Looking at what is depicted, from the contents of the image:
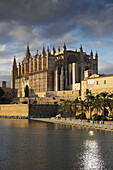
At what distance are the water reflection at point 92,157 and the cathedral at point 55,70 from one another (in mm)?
51680

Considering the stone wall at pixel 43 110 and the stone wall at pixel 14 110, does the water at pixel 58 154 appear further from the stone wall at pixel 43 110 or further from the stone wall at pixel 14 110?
the stone wall at pixel 14 110

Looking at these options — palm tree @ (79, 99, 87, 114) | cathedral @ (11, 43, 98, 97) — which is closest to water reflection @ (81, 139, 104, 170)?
palm tree @ (79, 99, 87, 114)

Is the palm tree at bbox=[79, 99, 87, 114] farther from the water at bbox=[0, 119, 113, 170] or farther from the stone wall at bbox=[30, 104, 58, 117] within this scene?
the water at bbox=[0, 119, 113, 170]

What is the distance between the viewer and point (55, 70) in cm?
8312

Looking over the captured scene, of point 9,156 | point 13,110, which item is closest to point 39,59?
point 13,110

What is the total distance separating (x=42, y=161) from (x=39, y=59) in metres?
73.2

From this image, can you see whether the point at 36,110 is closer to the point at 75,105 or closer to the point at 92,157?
the point at 75,105

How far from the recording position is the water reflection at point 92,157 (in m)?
17.3

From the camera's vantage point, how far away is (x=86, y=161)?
18641 millimetres

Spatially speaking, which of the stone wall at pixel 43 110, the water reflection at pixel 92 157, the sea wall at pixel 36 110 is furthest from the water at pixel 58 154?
the stone wall at pixel 43 110

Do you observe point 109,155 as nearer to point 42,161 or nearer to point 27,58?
point 42,161

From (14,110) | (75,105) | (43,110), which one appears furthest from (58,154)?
(14,110)

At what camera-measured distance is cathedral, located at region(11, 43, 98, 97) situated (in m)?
79.4

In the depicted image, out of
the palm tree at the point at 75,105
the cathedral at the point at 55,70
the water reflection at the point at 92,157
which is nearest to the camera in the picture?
the water reflection at the point at 92,157
